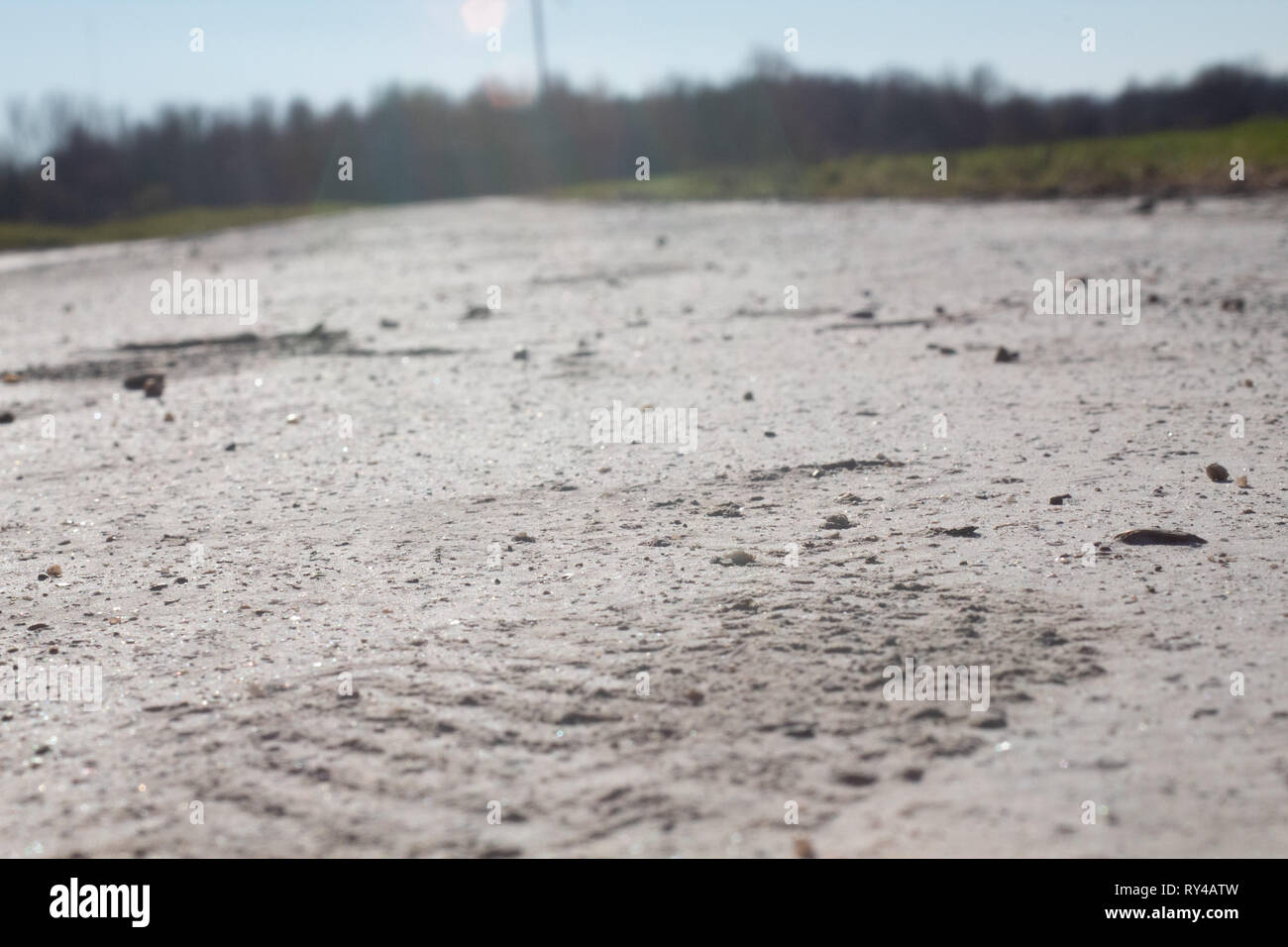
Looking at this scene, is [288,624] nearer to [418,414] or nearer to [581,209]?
[418,414]

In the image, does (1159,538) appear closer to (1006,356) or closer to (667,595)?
(667,595)

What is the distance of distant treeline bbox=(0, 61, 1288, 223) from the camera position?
40375 mm

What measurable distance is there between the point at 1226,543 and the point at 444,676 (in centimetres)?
188

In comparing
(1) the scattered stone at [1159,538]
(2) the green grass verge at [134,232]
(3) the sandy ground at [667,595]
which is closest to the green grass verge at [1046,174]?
(2) the green grass verge at [134,232]

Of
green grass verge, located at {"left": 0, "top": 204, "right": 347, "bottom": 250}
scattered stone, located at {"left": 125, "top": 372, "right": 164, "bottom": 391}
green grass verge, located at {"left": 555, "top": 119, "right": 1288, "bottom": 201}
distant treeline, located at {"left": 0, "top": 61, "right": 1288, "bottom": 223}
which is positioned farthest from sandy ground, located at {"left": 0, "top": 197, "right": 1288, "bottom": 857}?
distant treeline, located at {"left": 0, "top": 61, "right": 1288, "bottom": 223}

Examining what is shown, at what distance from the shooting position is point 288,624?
2844 mm

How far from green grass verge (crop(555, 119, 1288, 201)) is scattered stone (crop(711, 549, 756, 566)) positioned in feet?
40.0

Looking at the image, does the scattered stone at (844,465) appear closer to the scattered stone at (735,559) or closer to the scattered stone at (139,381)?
the scattered stone at (735,559)

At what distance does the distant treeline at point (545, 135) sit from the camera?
132 ft

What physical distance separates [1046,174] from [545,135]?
34.7 metres

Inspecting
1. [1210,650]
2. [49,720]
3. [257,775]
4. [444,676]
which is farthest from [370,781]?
[1210,650]

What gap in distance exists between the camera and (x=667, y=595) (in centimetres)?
288

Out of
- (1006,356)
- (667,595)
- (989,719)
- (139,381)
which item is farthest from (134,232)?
(989,719)

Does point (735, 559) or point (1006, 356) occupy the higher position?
Result: point (1006, 356)
